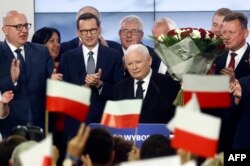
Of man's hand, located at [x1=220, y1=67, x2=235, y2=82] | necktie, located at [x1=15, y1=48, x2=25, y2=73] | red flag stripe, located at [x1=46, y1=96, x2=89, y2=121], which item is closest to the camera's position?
red flag stripe, located at [x1=46, y1=96, x2=89, y2=121]

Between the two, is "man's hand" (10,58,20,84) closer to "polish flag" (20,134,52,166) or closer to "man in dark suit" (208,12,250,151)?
"man in dark suit" (208,12,250,151)

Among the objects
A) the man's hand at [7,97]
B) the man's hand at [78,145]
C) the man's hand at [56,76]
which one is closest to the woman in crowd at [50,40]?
the man's hand at [56,76]

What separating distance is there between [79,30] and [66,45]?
36.4 inches

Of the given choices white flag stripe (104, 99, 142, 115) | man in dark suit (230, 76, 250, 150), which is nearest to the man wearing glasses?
man in dark suit (230, 76, 250, 150)

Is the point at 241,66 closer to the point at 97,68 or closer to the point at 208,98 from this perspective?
the point at 97,68

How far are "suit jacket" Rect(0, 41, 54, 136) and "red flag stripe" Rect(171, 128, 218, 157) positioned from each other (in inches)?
179

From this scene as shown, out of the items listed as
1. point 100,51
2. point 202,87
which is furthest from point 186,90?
point 100,51

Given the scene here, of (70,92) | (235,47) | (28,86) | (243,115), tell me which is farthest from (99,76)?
(70,92)

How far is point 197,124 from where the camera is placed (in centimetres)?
681

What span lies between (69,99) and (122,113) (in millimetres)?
1228

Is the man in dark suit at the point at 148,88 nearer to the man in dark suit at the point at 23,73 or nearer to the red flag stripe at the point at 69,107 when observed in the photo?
the man in dark suit at the point at 23,73

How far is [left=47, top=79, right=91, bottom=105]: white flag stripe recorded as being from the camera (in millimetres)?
8000

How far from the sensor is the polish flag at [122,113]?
9.11 meters

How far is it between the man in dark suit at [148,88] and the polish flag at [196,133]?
390 cm
